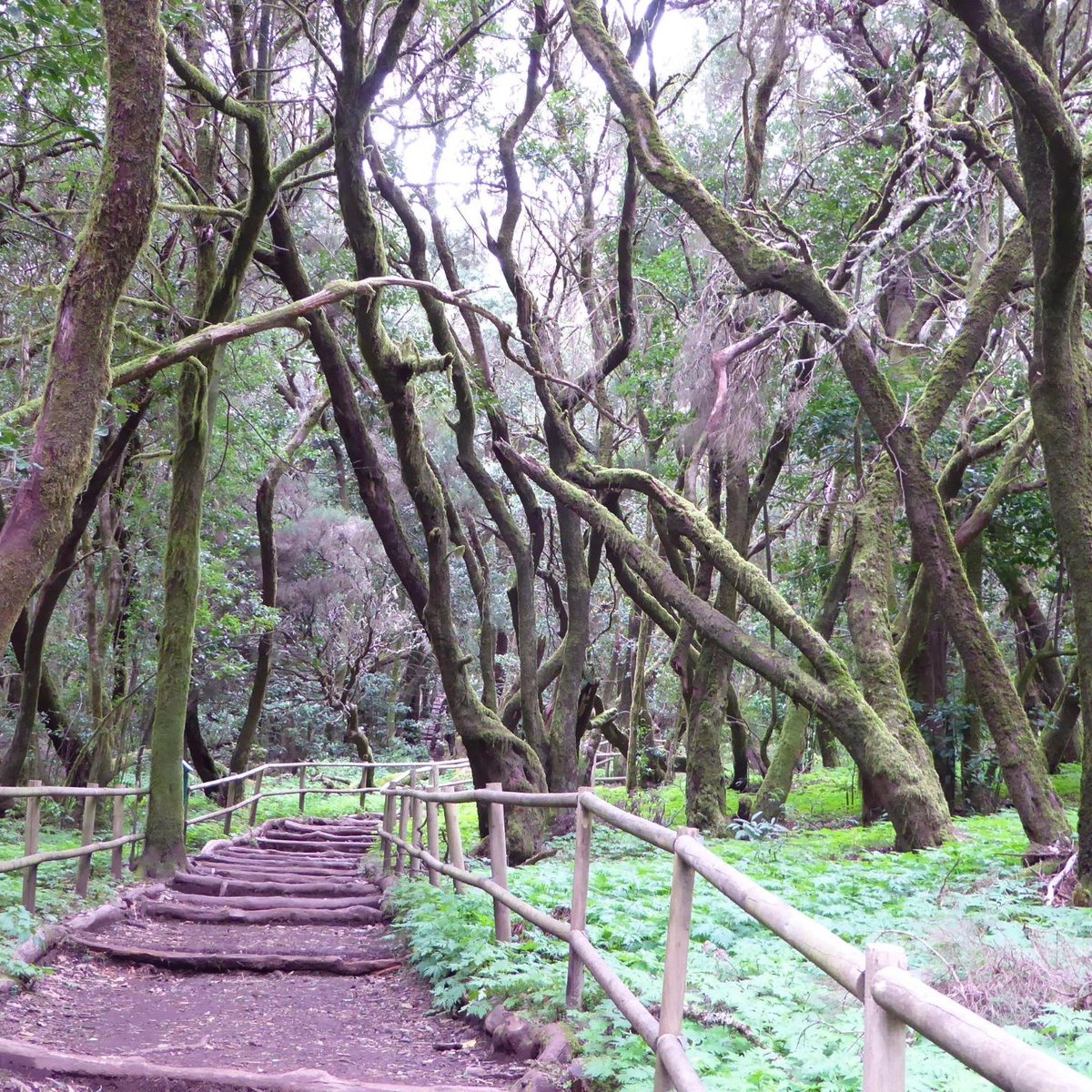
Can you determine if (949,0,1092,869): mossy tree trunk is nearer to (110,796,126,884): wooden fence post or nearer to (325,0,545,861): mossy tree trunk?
(325,0,545,861): mossy tree trunk

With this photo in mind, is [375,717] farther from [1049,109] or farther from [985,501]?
[1049,109]

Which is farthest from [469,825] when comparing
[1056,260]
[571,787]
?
[1056,260]

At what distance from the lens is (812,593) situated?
59.4 feet

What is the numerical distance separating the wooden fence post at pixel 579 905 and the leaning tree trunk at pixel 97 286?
257 centimetres

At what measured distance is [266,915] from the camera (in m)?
8.28

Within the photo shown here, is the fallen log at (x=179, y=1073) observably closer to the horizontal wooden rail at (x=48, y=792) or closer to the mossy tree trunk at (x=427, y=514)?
the horizontal wooden rail at (x=48, y=792)

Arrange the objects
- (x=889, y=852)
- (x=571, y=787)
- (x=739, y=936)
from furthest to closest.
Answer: (x=571, y=787) < (x=889, y=852) < (x=739, y=936)

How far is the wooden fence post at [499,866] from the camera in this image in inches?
215

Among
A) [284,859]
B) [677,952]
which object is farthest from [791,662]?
[284,859]

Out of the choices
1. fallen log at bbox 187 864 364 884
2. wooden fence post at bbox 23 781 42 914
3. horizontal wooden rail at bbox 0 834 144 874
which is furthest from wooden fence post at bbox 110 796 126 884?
wooden fence post at bbox 23 781 42 914

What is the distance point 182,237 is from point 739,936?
414 inches

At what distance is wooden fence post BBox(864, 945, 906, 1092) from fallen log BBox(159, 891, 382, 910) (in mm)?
7439

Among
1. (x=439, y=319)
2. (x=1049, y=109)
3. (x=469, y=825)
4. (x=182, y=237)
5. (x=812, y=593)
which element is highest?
(x=182, y=237)

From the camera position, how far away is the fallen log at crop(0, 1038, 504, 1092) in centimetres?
358
